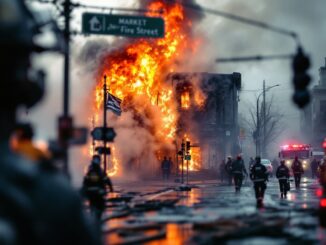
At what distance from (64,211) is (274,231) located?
802 centimetres

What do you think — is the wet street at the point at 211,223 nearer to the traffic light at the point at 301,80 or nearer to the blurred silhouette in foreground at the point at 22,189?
the traffic light at the point at 301,80

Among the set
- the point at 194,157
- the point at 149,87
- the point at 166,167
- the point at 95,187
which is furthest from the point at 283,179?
the point at 194,157

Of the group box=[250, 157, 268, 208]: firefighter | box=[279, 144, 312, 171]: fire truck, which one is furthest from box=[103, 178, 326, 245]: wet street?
box=[279, 144, 312, 171]: fire truck

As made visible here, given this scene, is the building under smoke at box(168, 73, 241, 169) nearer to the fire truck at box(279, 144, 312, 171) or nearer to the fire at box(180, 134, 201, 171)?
the fire at box(180, 134, 201, 171)

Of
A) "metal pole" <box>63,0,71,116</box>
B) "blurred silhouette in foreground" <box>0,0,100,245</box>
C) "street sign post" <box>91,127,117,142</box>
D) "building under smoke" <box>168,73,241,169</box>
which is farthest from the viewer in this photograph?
"building under smoke" <box>168,73,241,169</box>

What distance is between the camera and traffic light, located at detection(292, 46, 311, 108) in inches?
584

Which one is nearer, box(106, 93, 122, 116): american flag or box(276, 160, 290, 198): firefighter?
box(276, 160, 290, 198): firefighter

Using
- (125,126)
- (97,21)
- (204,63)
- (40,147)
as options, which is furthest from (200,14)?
(40,147)

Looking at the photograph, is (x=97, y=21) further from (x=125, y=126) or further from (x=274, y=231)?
(x=125, y=126)

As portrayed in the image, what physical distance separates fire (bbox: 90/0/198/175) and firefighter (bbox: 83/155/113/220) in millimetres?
28439

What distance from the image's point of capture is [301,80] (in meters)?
14.9

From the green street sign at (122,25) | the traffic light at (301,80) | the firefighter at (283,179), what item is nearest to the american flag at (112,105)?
the firefighter at (283,179)

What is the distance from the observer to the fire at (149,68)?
44938 mm

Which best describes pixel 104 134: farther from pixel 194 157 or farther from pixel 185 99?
pixel 194 157
